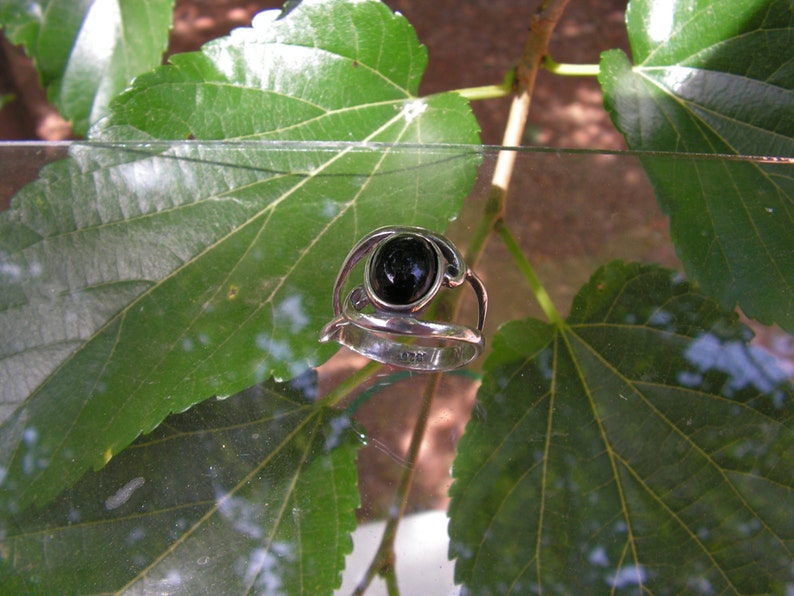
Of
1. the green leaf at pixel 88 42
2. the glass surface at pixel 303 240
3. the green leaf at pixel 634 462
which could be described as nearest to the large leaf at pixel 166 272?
the glass surface at pixel 303 240

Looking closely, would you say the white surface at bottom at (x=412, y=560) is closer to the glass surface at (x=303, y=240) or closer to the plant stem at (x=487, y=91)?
the glass surface at (x=303, y=240)

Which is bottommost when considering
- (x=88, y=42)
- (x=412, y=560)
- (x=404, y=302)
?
(x=412, y=560)

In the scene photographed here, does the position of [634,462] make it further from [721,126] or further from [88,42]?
[88,42]

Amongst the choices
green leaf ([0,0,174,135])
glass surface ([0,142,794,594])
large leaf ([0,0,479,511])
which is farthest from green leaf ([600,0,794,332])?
green leaf ([0,0,174,135])

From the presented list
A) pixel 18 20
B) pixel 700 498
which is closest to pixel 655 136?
pixel 700 498

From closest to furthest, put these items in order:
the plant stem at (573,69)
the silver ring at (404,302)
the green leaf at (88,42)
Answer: the silver ring at (404,302), the plant stem at (573,69), the green leaf at (88,42)

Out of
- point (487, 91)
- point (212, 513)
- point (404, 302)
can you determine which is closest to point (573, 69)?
point (487, 91)

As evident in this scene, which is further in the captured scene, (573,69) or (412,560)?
(573,69)
